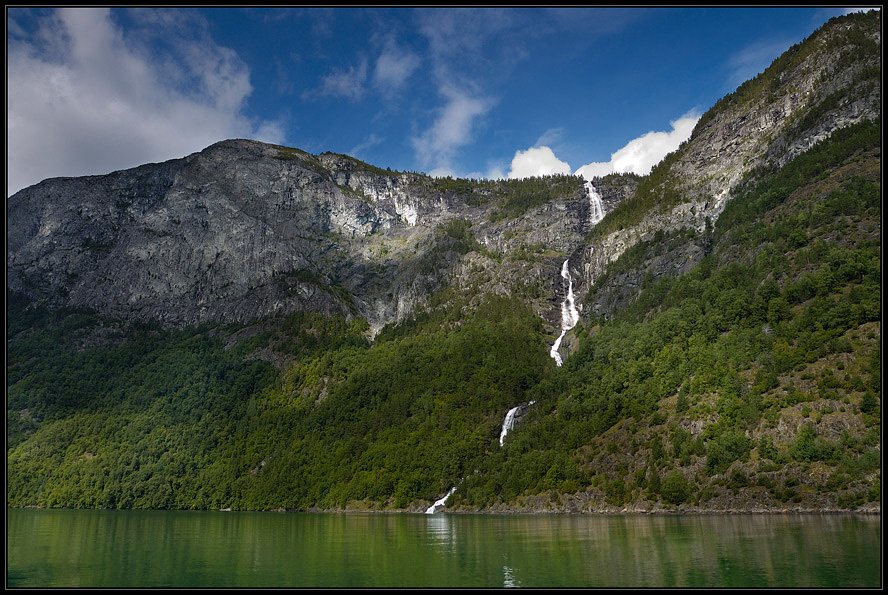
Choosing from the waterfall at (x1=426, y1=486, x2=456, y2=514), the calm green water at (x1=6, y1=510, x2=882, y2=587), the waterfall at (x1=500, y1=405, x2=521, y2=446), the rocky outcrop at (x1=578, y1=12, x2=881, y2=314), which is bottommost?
the waterfall at (x1=426, y1=486, x2=456, y2=514)

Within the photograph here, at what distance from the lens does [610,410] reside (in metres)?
116

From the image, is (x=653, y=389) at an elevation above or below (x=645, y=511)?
above

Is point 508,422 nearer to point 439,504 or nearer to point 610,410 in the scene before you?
point 439,504

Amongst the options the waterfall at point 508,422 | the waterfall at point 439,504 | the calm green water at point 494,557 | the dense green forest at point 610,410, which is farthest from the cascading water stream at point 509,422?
the calm green water at point 494,557

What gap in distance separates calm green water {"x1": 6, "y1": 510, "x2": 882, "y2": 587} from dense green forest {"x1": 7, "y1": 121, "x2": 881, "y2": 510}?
19.1 m

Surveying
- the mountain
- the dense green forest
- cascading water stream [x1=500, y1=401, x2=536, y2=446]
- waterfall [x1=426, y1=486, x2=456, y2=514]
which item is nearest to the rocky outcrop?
the mountain

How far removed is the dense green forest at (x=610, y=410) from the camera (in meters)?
84.0

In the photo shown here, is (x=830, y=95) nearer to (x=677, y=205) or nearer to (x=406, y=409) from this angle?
(x=677, y=205)

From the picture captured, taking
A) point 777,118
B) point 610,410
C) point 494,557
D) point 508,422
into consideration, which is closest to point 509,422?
point 508,422

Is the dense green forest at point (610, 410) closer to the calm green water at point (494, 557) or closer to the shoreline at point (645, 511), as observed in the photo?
the shoreline at point (645, 511)

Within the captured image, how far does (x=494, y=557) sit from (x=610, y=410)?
248 feet

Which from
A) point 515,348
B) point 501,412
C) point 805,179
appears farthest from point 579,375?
point 805,179

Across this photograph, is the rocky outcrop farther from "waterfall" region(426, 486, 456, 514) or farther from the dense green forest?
"waterfall" region(426, 486, 456, 514)

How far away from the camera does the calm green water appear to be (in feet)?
115
